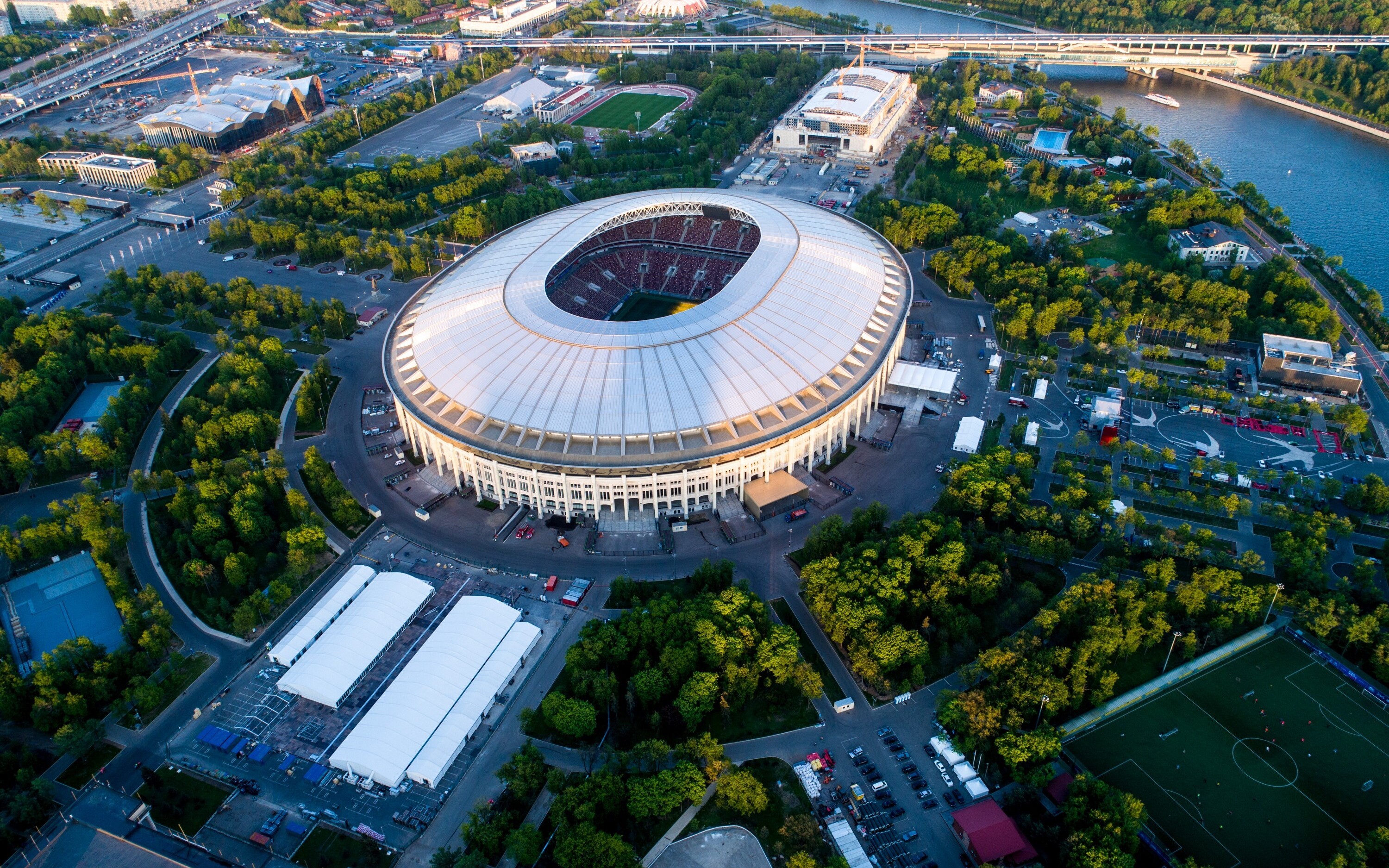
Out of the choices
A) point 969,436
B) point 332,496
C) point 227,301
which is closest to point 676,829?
point 332,496

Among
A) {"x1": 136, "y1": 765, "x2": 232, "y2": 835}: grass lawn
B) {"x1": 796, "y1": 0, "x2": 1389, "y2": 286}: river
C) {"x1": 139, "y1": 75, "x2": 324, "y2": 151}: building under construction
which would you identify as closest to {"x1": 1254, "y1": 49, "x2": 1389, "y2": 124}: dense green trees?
Result: {"x1": 796, "y1": 0, "x2": 1389, "y2": 286}: river

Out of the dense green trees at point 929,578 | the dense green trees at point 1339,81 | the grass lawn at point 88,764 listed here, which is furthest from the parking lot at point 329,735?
the dense green trees at point 1339,81

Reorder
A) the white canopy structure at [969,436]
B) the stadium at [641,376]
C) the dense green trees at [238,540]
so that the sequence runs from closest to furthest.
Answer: the dense green trees at [238,540]
the stadium at [641,376]
the white canopy structure at [969,436]

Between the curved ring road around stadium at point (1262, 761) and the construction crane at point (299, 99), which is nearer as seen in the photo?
the curved ring road around stadium at point (1262, 761)

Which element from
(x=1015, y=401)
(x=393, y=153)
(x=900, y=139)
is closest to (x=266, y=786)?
(x=1015, y=401)

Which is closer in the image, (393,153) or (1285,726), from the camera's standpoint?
(1285,726)

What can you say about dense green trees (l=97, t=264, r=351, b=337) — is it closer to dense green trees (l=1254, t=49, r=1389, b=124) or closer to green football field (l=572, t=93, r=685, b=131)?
green football field (l=572, t=93, r=685, b=131)

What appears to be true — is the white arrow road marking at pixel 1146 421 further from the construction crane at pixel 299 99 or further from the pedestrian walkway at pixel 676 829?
the construction crane at pixel 299 99

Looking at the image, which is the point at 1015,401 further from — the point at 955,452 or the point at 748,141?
the point at 748,141
